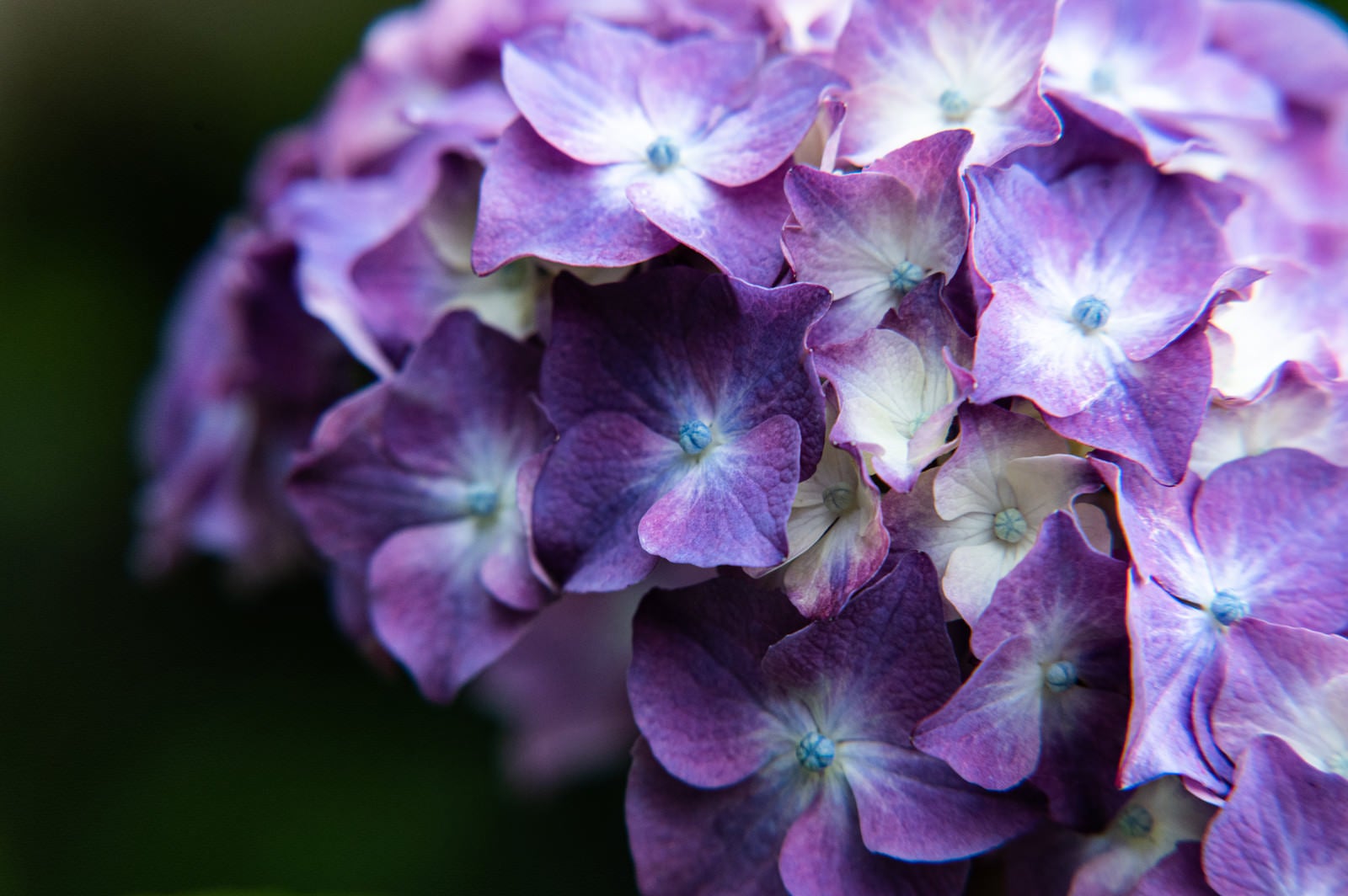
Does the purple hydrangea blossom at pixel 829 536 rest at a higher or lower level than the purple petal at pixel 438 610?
higher

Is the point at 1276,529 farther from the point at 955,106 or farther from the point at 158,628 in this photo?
the point at 158,628

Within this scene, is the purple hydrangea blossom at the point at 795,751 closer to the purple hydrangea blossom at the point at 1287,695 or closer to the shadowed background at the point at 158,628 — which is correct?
the purple hydrangea blossom at the point at 1287,695

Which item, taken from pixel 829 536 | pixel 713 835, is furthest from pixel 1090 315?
pixel 713 835

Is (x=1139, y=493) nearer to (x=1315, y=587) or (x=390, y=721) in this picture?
(x=1315, y=587)

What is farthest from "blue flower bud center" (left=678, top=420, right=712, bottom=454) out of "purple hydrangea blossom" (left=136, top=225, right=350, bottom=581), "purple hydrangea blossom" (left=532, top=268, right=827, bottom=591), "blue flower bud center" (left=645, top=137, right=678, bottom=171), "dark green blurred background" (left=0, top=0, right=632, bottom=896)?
"dark green blurred background" (left=0, top=0, right=632, bottom=896)

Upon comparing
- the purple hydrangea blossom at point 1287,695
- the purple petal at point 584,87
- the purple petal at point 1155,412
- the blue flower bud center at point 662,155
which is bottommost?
the purple hydrangea blossom at point 1287,695

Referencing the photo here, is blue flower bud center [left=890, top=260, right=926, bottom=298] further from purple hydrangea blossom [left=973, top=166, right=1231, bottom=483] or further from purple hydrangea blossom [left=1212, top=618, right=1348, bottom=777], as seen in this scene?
purple hydrangea blossom [left=1212, top=618, right=1348, bottom=777]

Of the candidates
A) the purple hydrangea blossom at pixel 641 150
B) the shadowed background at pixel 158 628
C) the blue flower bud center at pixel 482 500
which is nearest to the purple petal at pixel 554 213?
the purple hydrangea blossom at pixel 641 150
